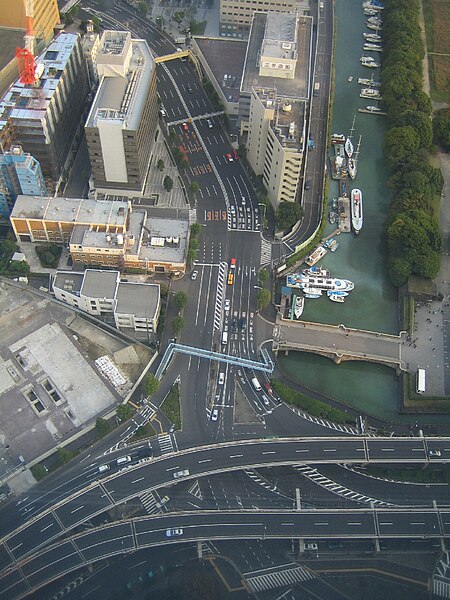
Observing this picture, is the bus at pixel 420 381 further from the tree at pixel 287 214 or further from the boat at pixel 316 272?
the tree at pixel 287 214

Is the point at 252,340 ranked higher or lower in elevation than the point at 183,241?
lower

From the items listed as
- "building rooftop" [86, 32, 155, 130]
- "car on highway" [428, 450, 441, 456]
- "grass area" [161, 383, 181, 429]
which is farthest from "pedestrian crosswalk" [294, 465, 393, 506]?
"building rooftop" [86, 32, 155, 130]

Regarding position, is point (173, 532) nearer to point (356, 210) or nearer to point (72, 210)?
point (72, 210)

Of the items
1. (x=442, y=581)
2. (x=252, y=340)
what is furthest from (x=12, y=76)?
(x=442, y=581)

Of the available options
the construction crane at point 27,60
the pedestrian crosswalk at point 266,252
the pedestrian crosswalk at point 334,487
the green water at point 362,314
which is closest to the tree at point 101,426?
the pedestrian crosswalk at point 334,487

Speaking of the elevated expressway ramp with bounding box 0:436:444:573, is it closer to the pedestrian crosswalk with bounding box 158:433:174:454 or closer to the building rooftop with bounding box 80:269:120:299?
the pedestrian crosswalk with bounding box 158:433:174:454

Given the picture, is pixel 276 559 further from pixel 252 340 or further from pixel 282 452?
pixel 252 340
